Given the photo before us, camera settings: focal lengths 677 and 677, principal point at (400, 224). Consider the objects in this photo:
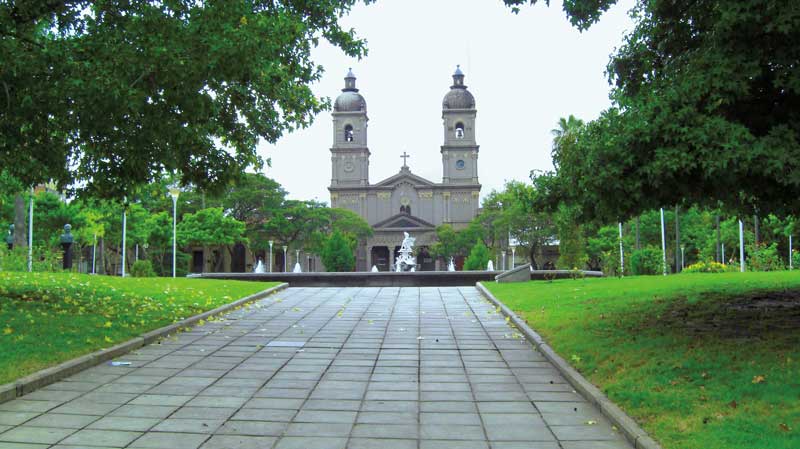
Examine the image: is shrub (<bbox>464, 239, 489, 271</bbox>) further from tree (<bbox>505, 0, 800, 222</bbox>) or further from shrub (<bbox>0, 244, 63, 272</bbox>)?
tree (<bbox>505, 0, 800, 222</bbox>)

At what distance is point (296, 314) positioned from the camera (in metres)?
13.1

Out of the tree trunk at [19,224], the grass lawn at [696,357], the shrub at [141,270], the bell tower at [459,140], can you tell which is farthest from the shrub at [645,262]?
the bell tower at [459,140]

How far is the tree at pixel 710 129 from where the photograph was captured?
6230 mm

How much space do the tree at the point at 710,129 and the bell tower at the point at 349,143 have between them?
77.3 m

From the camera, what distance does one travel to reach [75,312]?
1016cm

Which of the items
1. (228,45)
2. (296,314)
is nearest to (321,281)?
(296,314)

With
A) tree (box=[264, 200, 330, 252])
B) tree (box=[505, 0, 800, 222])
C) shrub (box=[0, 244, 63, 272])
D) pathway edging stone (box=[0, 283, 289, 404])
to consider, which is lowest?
pathway edging stone (box=[0, 283, 289, 404])

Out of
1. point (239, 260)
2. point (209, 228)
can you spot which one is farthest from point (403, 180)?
point (209, 228)

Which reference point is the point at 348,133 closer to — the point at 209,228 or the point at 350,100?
the point at 350,100

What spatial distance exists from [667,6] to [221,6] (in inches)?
220

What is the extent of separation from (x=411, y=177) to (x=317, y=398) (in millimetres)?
79535

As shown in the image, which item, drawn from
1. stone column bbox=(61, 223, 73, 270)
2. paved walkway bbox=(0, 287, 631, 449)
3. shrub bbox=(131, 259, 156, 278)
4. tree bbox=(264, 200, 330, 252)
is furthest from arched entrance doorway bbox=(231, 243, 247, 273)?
paved walkway bbox=(0, 287, 631, 449)

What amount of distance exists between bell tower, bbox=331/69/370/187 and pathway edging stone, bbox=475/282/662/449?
75393mm

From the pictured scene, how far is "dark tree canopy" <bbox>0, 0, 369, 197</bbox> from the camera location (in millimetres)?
8289
